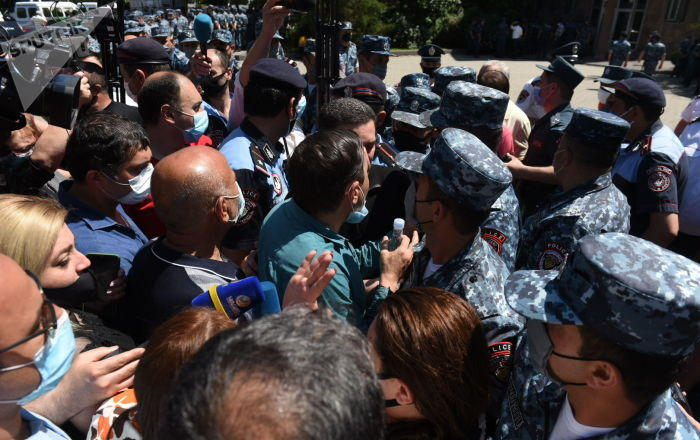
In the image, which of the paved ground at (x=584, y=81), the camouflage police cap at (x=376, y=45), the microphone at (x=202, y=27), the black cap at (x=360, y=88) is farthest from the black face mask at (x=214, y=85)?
the paved ground at (x=584, y=81)

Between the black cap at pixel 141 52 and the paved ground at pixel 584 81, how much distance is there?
12244mm

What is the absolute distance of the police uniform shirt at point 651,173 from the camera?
3410 millimetres

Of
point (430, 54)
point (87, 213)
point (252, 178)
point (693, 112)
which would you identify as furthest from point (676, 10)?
point (87, 213)

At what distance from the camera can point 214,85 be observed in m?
5.43

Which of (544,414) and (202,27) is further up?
(202,27)

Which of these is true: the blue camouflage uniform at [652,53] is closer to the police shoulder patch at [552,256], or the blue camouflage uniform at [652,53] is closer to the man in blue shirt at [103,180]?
the police shoulder patch at [552,256]

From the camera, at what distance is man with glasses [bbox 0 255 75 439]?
4.50ft

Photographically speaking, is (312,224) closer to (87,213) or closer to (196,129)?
(87,213)

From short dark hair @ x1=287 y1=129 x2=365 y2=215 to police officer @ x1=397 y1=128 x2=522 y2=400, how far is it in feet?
1.21

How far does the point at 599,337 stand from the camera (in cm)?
153

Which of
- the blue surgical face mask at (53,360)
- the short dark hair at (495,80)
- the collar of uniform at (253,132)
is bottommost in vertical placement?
the blue surgical face mask at (53,360)

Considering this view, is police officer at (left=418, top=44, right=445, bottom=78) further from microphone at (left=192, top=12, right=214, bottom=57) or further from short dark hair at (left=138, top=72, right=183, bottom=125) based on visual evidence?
short dark hair at (left=138, top=72, right=183, bottom=125)

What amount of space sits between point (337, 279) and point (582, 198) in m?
1.51

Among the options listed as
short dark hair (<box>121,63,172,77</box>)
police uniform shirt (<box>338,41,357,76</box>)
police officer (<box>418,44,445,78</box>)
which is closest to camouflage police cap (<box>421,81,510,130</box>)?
short dark hair (<box>121,63,172,77</box>)
